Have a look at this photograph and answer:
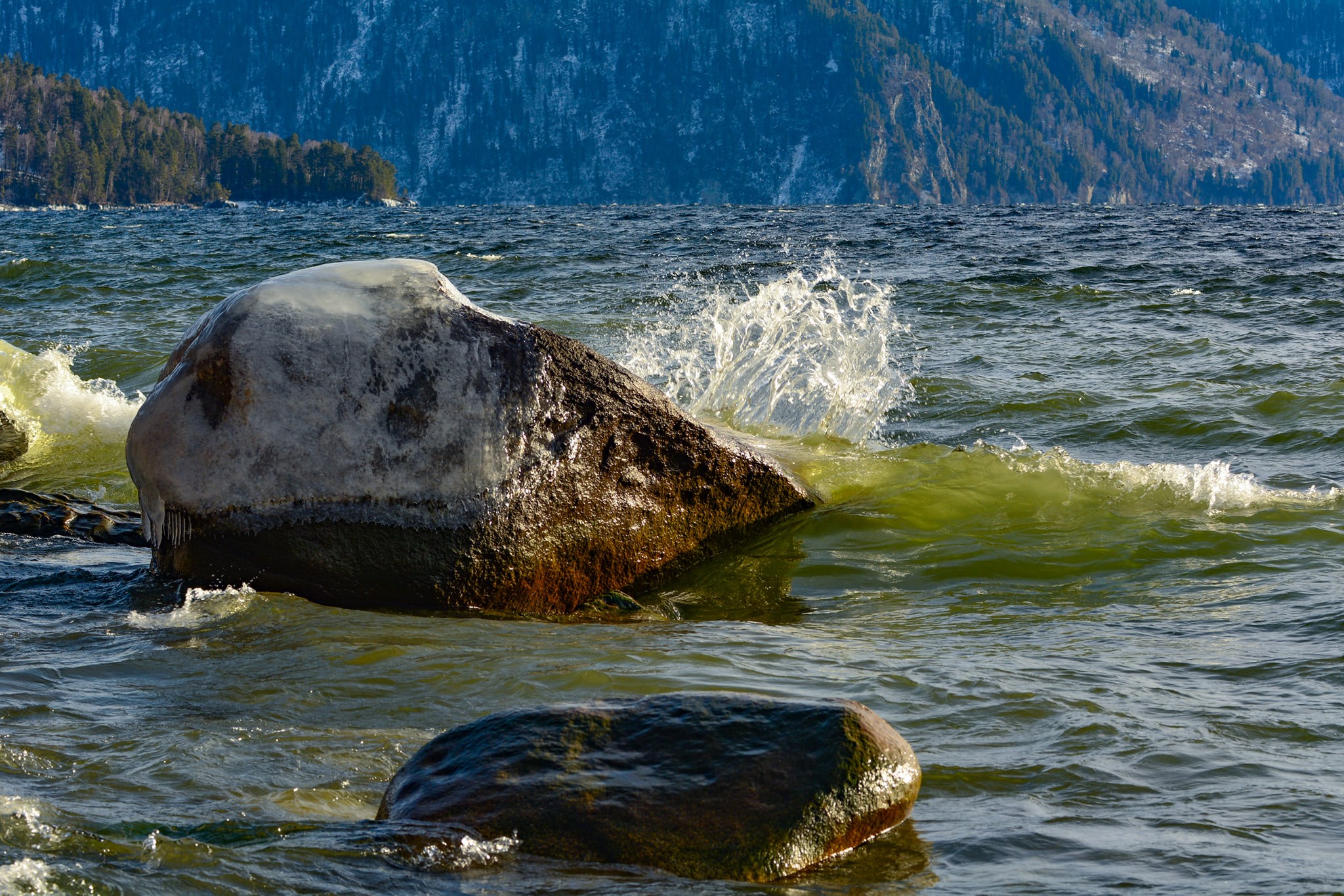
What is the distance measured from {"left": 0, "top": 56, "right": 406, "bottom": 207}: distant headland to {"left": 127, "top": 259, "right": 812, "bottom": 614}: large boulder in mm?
132613

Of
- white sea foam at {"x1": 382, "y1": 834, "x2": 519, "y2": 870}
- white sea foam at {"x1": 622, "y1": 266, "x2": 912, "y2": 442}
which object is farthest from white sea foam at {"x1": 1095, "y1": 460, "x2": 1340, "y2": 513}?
white sea foam at {"x1": 382, "y1": 834, "x2": 519, "y2": 870}

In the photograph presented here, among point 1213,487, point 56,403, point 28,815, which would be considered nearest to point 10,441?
point 56,403

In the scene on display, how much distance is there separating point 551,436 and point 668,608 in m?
0.84

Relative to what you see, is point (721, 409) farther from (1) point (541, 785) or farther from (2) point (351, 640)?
(1) point (541, 785)

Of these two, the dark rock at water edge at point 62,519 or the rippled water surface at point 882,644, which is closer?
the rippled water surface at point 882,644

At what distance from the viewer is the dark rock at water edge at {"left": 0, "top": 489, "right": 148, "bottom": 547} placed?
5645 millimetres

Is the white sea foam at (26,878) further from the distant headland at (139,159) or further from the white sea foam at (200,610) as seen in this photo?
the distant headland at (139,159)

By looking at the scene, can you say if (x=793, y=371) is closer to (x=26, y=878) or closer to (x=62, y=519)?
(x=62, y=519)

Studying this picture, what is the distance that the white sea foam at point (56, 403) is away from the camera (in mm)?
8008

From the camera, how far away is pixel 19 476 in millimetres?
7230

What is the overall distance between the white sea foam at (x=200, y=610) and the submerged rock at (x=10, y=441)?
12.4ft

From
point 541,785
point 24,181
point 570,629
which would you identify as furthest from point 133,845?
point 24,181

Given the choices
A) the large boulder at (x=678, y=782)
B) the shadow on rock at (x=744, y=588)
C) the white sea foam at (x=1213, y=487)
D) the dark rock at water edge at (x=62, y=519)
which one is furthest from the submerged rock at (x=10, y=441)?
the white sea foam at (x=1213, y=487)

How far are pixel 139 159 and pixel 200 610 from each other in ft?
456
